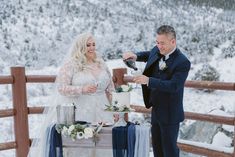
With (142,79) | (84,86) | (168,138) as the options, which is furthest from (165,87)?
(84,86)

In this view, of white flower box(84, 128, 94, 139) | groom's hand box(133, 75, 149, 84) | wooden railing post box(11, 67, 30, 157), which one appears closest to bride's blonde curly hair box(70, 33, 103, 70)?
groom's hand box(133, 75, 149, 84)

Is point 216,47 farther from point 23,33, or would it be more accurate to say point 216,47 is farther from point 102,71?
point 102,71

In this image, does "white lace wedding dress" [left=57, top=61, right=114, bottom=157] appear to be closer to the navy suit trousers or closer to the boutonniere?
the navy suit trousers

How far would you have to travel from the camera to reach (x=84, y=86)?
13.0 ft

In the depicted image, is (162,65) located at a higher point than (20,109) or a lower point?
higher

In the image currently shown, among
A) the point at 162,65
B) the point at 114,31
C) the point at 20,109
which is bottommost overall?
the point at 20,109

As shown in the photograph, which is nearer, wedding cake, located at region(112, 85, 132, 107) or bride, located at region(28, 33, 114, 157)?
wedding cake, located at region(112, 85, 132, 107)

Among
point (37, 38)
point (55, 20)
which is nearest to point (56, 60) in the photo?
point (37, 38)

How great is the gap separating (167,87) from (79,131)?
2.54ft

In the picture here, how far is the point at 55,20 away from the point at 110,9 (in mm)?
1943

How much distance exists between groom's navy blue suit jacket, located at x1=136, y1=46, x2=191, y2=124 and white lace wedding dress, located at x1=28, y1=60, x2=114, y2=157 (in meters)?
0.50

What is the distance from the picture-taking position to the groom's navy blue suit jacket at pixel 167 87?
11.5ft

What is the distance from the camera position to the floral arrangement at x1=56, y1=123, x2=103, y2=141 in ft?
11.2

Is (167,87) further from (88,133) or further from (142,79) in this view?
(88,133)
